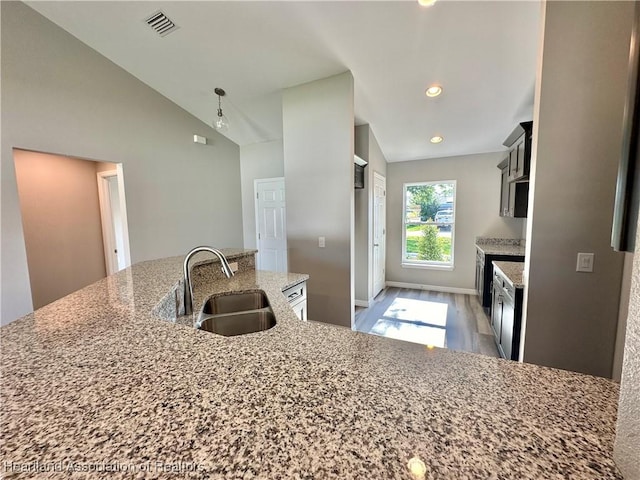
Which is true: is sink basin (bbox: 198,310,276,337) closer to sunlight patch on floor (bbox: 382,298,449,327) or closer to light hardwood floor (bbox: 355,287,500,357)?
light hardwood floor (bbox: 355,287,500,357)

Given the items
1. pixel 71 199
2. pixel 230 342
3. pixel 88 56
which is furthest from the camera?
pixel 71 199

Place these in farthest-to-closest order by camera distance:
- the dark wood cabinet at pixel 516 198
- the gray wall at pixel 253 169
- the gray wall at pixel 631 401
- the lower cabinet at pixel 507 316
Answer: the gray wall at pixel 253 169
the dark wood cabinet at pixel 516 198
the lower cabinet at pixel 507 316
the gray wall at pixel 631 401

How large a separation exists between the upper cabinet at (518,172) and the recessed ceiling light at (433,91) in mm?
900

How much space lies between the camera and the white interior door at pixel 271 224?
4.82 m

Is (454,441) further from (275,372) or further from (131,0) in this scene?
(131,0)

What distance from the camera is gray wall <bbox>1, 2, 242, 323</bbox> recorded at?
2.42 metres

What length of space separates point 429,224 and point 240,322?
176 inches

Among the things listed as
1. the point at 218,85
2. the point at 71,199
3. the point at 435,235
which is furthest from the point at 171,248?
the point at 435,235

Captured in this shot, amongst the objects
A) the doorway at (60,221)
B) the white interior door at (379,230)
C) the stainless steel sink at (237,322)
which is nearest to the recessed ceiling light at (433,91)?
the white interior door at (379,230)

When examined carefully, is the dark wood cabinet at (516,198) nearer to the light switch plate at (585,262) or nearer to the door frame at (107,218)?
the light switch plate at (585,262)

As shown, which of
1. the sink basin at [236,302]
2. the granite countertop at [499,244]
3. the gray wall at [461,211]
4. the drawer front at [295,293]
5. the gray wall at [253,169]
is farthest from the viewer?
the gray wall at [253,169]

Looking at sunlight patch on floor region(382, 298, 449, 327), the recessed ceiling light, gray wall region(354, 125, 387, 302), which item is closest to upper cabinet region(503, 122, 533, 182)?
the recessed ceiling light

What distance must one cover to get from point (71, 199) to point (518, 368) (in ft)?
17.0

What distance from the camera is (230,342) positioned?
87cm
